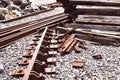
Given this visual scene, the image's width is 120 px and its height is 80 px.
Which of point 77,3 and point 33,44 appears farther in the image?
point 77,3

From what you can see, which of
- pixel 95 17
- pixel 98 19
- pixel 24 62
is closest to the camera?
pixel 24 62

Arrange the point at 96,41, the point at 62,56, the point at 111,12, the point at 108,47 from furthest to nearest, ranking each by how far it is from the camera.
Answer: the point at 111,12
the point at 96,41
the point at 108,47
the point at 62,56

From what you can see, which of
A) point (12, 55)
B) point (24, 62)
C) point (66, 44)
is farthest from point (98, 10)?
point (24, 62)

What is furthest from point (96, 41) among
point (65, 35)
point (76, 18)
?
point (76, 18)

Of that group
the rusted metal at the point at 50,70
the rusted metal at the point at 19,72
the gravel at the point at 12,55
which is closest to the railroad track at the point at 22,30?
the gravel at the point at 12,55

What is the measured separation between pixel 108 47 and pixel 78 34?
1.23 meters

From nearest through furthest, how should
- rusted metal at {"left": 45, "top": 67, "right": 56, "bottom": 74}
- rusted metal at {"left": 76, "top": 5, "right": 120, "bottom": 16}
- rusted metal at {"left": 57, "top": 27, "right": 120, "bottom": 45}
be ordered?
rusted metal at {"left": 45, "top": 67, "right": 56, "bottom": 74} < rusted metal at {"left": 57, "top": 27, "right": 120, "bottom": 45} < rusted metal at {"left": 76, "top": 5, "right": 120, "bottom": 16}

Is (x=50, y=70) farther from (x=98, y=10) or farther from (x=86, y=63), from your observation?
(x=98, y=10)

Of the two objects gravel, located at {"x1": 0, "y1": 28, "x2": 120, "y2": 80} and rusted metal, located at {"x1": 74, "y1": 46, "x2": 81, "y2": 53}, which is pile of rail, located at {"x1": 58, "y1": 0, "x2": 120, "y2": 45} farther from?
rusted metal, located at {"x1": 74, "y1": 46, "x2": 81, "y2": 53}

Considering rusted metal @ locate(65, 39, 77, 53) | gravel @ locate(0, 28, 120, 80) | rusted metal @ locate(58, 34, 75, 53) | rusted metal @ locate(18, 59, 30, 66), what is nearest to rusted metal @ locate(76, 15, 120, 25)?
rusted metal @ locate(58, 34, 75, 53)

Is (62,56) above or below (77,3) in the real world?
below

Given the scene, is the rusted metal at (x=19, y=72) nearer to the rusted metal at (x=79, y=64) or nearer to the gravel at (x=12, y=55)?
the gravel at (x=12, y=55)

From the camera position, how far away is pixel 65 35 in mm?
7617

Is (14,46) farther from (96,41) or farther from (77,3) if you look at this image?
(77,3)
